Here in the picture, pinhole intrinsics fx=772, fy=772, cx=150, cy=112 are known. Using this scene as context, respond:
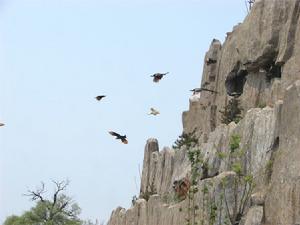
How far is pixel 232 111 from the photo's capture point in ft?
76.5

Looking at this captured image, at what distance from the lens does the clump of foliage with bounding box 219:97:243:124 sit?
2317 cm

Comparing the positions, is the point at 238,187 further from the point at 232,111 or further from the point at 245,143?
the point at 232,111

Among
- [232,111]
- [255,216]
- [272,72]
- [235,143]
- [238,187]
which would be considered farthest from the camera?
[232,111]

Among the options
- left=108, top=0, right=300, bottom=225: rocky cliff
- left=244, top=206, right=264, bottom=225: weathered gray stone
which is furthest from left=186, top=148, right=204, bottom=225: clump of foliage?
left=244, top=206, right=264, bottom=225: weathered gray stone

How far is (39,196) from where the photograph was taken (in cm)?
5241

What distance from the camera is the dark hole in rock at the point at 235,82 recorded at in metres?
24.1

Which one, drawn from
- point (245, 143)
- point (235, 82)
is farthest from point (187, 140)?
point (245, 143)

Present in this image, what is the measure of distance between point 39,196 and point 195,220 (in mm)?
33808

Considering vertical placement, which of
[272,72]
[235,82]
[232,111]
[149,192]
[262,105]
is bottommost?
[149,192]

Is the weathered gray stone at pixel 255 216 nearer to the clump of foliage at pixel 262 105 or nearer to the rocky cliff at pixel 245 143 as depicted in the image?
the rocky cliff at pixel 245 143

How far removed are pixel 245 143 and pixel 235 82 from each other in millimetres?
5893

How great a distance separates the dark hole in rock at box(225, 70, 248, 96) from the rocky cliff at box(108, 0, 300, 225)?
1.4 inches

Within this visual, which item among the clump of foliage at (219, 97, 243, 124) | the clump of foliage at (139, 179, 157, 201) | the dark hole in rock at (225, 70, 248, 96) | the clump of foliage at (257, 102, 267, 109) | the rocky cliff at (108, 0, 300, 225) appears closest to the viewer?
the rocky cliff at (108, 0, 300, 225)

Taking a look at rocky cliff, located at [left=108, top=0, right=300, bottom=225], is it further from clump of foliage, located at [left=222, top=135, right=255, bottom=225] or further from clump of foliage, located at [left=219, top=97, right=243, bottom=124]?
clump of foliage, located at [left=219, top=97, right=243, bottom=124]
